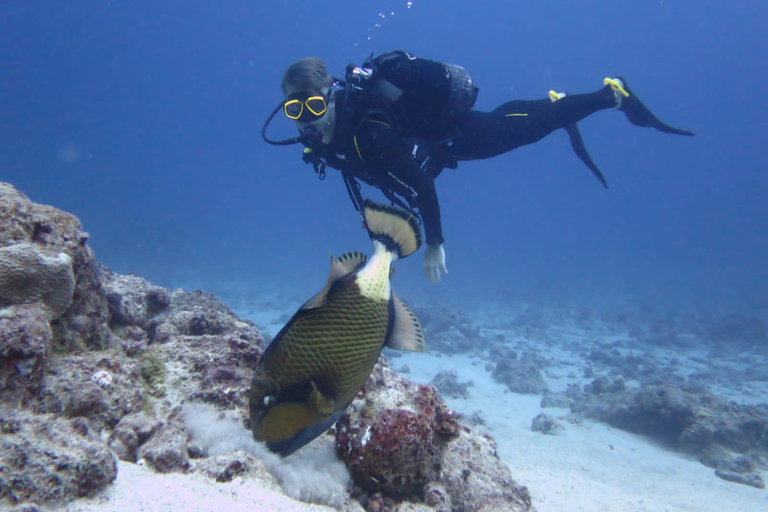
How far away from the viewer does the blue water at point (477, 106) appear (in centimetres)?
8012

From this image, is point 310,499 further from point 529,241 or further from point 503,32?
point 503,32

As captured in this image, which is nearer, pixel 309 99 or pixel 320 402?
pixel 320 402

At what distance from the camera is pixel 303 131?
4.04 m

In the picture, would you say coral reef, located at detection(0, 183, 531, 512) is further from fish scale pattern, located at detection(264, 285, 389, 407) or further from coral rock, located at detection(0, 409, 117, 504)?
fish scale pattern, located at detection(264, 285, 389, 407)

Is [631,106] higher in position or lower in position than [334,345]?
higher

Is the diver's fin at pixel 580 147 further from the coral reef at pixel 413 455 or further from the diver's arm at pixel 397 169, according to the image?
the coral reef at pixel 413 455

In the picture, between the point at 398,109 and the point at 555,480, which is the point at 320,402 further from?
the point at 555,480

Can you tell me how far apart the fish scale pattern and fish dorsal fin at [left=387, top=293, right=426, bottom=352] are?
18 centimetres

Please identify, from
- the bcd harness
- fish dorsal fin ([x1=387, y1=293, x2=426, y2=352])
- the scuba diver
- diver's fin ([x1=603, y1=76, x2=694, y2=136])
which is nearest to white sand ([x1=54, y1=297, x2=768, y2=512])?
fish dorsal fin ([x1=387, y1=293, x2=426, y2=352])

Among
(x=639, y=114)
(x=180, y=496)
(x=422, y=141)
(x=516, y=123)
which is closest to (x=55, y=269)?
(x=180, y=496)

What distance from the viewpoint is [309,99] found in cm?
387

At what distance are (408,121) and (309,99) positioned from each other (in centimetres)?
139

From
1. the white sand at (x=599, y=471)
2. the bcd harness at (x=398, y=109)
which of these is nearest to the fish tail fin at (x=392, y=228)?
the bcd harness at (x=398, y=109)

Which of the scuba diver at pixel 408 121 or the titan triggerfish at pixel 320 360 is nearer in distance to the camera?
the titan triggerfish at pixel 320 360
